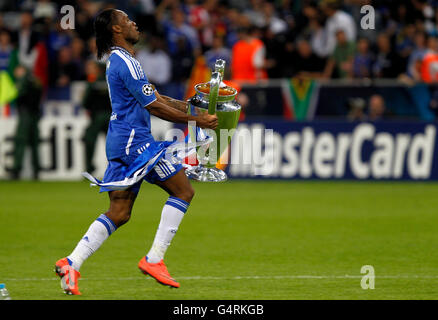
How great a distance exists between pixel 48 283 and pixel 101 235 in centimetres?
84

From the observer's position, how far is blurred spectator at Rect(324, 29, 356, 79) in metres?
17.4

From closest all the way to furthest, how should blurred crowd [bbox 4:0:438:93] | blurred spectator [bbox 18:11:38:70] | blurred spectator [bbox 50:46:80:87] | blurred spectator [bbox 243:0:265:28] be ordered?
blurred crowd [bbox 4:0:438:93] < blurred spectator [bbox 50:46:80:87] < blurred spectator [bbox 18:11:38:70] < blurred spectator [bbox 243:0:265:28]

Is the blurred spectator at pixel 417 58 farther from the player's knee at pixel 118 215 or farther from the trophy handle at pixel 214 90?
the player's knee at pixel 118 215

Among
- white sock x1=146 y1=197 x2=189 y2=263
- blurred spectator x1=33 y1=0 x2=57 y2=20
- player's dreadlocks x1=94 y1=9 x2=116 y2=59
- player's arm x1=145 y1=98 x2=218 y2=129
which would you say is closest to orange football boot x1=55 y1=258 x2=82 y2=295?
white sock x1=146 y1=197 x2=189 y2=263

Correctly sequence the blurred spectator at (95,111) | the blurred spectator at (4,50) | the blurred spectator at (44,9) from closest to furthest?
the blurred spectator at (95,111)
the blurred spectator at (4,50)
the blurred spectator at (44,9)

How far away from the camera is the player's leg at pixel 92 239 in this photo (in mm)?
6824

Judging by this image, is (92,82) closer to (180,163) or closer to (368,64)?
(368,64)

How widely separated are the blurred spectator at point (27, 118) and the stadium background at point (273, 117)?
0.03 meters

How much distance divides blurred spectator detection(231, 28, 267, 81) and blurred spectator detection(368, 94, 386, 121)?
224 centimetres

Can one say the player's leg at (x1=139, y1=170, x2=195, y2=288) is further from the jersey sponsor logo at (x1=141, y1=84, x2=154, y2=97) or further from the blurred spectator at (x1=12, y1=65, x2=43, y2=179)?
the blurred spectator at (x1=12, y1=65, x2=43, y2=179)

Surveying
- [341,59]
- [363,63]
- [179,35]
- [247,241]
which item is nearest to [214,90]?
[247,241]

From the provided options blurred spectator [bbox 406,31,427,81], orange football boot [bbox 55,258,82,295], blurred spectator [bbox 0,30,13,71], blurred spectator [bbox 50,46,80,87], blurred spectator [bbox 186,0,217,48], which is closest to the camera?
orange football boot [bbox 55,258,82,295]

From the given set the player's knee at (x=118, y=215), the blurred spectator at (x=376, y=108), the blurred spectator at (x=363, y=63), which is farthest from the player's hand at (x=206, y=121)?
the blurred spectator at (x=363, y=63)

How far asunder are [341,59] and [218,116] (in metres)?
10.9
